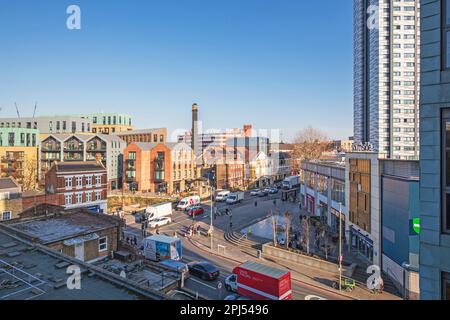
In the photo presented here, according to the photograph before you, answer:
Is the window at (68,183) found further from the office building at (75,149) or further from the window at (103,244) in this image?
the office building at (75,149)

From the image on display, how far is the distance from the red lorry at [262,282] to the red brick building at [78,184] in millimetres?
26880

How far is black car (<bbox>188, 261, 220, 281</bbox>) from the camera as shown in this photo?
72.4 ft

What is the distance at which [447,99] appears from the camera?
18.1 feet

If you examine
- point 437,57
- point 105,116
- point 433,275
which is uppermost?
point 105,116

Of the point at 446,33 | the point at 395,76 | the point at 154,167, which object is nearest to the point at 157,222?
the point at 154,167

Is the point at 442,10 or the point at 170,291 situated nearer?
the point at 442,10

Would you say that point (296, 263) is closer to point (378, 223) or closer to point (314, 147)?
point (378, 223)

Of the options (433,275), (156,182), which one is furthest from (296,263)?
(156,182)

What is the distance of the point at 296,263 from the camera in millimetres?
26094
